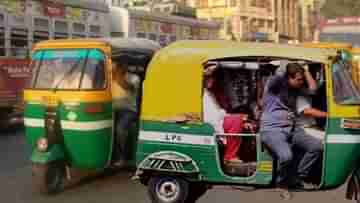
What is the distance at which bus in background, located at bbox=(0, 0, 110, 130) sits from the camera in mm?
12859

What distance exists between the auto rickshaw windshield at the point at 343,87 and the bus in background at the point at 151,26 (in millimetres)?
11463

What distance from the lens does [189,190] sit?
20.0ft

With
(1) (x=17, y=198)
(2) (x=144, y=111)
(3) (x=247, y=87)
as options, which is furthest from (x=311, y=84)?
(1) (x=17, y=198)

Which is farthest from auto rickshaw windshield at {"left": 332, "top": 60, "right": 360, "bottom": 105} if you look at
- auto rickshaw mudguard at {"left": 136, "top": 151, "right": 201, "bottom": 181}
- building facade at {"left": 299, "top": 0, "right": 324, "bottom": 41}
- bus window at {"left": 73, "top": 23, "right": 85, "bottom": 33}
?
building facade at {"left": 299, "top": 0, "right": 324, "bottom": 41}

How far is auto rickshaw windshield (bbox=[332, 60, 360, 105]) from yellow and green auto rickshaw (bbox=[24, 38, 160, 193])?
295 centimetres

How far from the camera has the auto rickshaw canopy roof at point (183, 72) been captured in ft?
18.7

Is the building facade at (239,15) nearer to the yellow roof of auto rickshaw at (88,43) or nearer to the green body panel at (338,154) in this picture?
the yellow roof of auto rickshaw at (88,43)

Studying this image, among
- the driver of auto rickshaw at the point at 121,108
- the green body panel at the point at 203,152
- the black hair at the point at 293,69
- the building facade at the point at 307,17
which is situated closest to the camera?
the black hair at the point at 293,69

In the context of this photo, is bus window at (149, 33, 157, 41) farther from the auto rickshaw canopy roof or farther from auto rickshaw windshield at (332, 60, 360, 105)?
auto rickshaw windshield at (332, 60, 360, 105)

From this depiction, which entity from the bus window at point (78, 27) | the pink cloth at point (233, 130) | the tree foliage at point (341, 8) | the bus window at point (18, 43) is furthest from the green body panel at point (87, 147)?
the tree foliage at point (341, 8)

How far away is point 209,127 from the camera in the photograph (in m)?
5.71

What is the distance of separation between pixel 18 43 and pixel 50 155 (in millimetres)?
6760

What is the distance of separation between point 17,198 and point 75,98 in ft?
4.51

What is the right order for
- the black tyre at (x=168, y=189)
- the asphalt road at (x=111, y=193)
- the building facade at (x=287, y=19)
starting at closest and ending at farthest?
the black tyre at (x=168, y=189), the asphalt road at (x=111, y=193), the building facade at (x=287, y=19)
